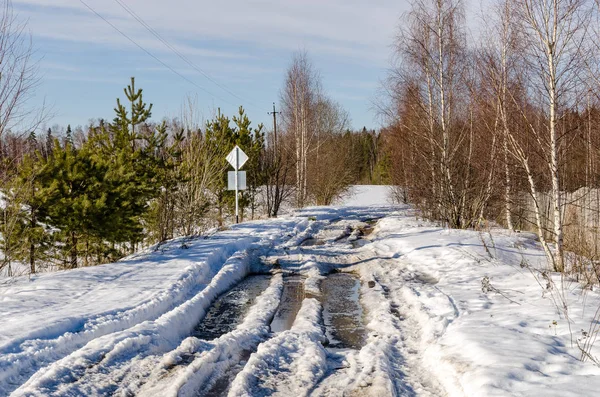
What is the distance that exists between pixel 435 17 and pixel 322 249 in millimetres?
8637

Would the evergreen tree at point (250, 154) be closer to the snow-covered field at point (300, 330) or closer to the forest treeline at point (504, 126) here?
the forest treeline at point (504, 126)

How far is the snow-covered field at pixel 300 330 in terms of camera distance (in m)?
4.29

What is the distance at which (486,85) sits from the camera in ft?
35.2

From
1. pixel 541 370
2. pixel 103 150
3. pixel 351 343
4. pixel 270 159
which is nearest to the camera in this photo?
pixel 541 370

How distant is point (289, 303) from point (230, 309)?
3.15 feet

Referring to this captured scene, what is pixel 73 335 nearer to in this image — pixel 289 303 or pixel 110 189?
pixel 289 303

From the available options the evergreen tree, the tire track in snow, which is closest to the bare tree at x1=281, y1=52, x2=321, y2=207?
the evergreen tree

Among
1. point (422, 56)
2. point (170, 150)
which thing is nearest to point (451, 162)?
point (422, 56)

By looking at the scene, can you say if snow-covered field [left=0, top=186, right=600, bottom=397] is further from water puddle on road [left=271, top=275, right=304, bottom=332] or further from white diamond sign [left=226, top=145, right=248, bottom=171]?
white diamond sign [left=226, top=145, right=248, bottom=171]

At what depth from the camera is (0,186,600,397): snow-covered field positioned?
169 inches

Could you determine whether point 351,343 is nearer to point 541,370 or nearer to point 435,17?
point 541,370

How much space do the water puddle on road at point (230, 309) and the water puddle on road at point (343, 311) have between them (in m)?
1.21

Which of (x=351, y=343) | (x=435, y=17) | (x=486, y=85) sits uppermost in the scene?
(x=435, y=17)

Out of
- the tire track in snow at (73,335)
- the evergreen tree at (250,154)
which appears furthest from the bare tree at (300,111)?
the tire track in snow at (73,335)
